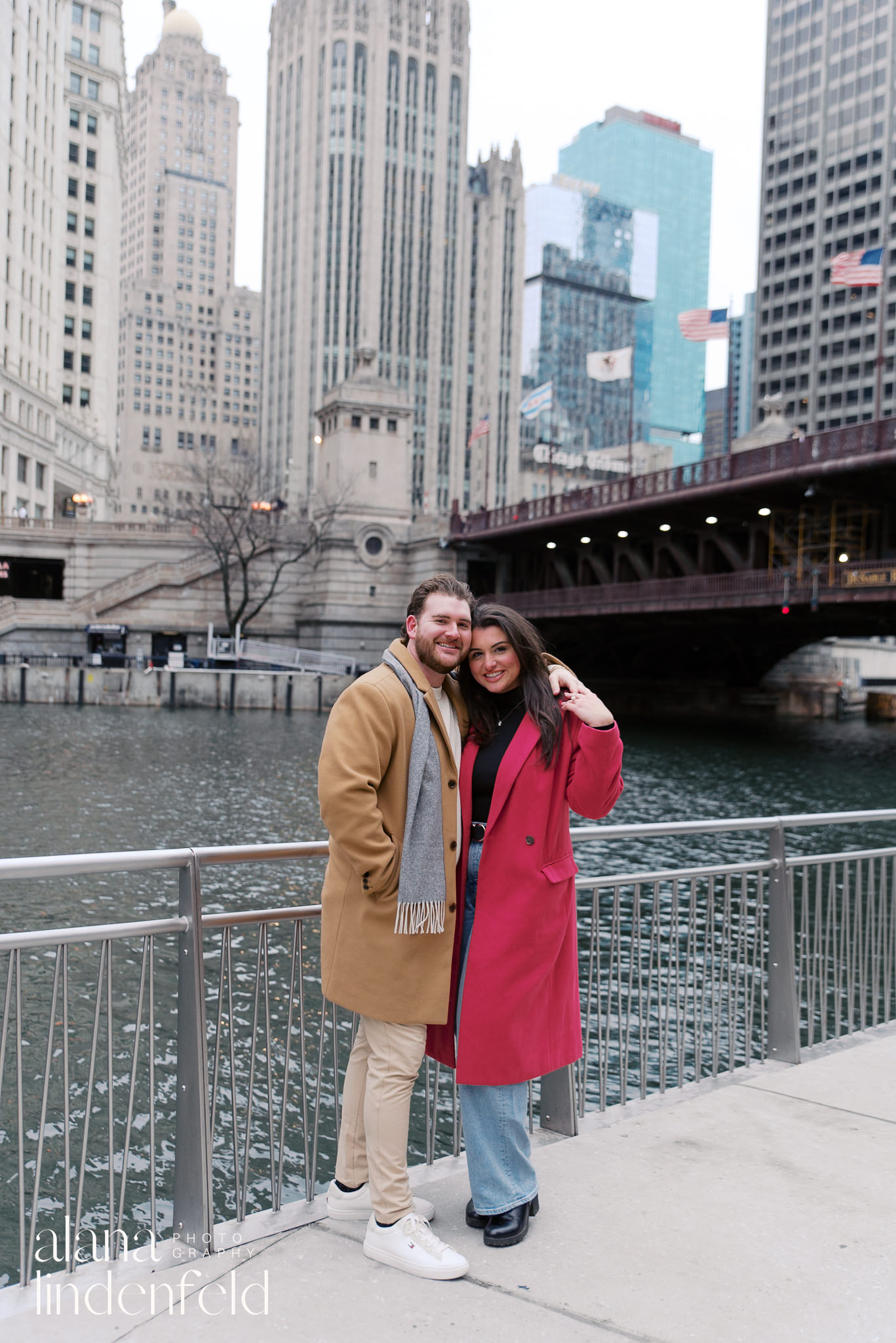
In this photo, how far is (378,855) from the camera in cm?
368

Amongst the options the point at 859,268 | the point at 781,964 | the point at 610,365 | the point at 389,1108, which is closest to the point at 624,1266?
the point at 389,1108

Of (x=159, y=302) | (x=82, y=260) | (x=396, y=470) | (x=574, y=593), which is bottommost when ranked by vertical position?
(x=574, y=593)

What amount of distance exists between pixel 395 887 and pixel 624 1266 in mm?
1573

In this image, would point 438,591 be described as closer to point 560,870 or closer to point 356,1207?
point 560,870

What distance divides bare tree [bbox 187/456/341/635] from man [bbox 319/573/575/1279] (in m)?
54.1

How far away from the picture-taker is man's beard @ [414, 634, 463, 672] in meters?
4.02

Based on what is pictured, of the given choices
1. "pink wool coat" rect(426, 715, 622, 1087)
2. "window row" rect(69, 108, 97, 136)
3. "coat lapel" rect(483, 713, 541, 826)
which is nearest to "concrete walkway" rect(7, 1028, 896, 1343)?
"pink wool coat" rect(426, 715, 622, 1087)

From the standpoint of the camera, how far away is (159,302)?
19788 cm

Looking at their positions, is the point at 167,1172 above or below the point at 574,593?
below

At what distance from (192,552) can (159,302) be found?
15157 centimetres

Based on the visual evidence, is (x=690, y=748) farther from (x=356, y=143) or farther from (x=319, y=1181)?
(x=356, y=143)

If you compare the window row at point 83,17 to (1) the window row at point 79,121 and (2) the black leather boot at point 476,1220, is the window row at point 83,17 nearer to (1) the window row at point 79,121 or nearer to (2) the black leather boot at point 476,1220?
(1) the window row at point 79,121

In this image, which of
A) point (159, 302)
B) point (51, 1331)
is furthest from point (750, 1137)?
point (159, 302)

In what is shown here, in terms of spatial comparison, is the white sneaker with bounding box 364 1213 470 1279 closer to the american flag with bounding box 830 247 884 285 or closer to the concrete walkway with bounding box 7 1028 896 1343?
the concrete walkway with bounding box 7 1028 896 1343
